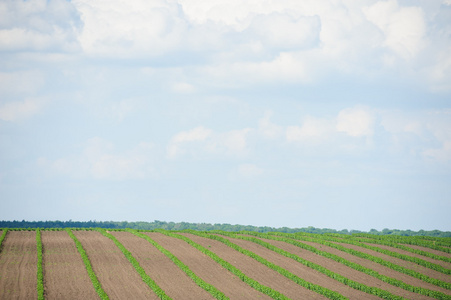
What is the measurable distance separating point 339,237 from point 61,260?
4497cm

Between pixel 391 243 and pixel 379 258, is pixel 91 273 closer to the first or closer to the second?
pixel 379 258

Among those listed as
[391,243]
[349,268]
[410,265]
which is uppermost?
[391,243]

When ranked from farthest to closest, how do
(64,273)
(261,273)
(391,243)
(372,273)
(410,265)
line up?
(391,243)
(410,265)
(372,273)
(261,273)
(64,273)

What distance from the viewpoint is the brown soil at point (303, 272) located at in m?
46.2

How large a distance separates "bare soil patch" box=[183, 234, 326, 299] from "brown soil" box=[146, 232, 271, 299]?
208cm

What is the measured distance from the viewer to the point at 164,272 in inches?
2048

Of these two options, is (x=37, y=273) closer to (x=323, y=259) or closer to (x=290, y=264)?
(x=290, y=264)

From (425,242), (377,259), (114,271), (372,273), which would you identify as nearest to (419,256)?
(377,259)

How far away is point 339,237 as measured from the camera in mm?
79875

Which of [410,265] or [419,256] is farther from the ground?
[419,256]

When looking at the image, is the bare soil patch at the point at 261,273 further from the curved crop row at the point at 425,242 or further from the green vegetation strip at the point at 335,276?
the curved crop row at the point at 425,242

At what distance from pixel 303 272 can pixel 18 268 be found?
100 ft

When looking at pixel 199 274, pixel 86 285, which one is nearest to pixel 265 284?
pixel 199 274

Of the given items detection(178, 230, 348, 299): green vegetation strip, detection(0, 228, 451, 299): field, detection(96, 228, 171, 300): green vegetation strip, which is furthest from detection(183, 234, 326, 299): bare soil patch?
detection(96, 228, 171, 300): green vegetation strip
